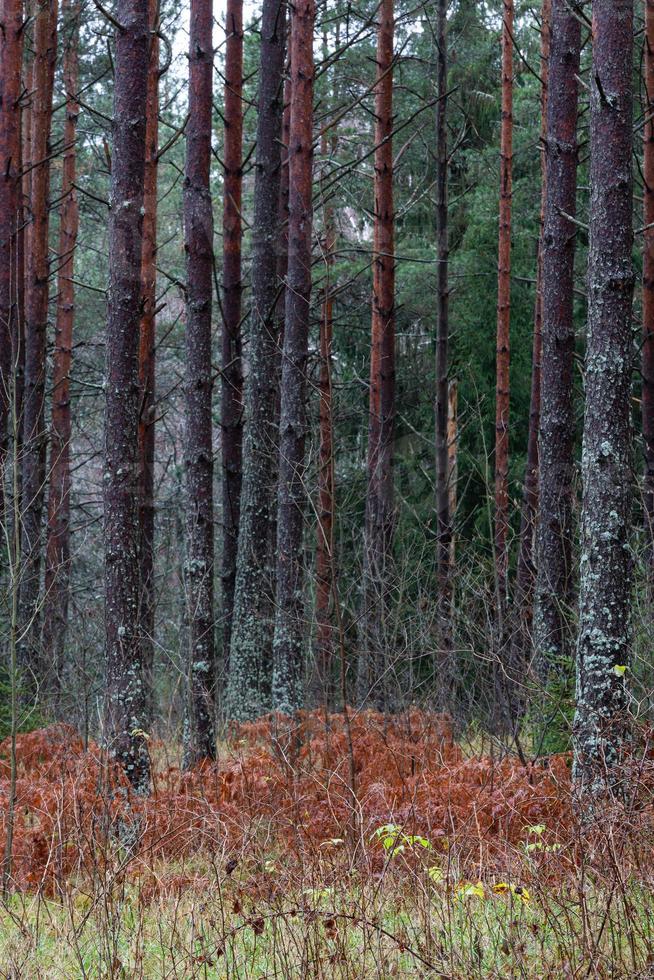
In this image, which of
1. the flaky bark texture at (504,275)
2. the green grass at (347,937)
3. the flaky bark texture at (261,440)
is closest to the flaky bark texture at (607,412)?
the green grass at (347,937)

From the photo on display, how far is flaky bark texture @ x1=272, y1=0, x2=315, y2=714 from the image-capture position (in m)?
9.83

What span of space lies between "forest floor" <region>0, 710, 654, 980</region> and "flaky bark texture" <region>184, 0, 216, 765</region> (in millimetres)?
634

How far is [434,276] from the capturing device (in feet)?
56.1

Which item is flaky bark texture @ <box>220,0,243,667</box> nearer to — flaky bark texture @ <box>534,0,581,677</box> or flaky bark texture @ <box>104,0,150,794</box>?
flaky bark texture @ <box>534,0,581,677</box>

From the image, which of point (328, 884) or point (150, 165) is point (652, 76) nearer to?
point (150, 165)

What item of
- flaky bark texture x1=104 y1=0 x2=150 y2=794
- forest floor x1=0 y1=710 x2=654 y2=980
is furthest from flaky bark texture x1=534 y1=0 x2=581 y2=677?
flaky bark texture x1=104 y1=0 x2=150 y2=794

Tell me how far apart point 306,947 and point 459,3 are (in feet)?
62.0

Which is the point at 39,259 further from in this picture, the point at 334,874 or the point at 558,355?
the point at 334,874

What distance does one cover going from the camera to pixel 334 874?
14.8 feet

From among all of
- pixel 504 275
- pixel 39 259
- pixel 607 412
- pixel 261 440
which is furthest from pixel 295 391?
pixel 504 275

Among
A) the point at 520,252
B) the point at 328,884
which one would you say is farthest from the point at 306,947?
the point at 520,252

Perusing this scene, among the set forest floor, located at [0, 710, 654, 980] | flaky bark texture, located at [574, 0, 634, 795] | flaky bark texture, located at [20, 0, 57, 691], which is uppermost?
flaky bark texture, located at [20, 0, 57, 691]

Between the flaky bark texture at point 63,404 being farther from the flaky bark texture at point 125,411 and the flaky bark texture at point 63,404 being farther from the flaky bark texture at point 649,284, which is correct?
the flaky bark texture at point 649,284

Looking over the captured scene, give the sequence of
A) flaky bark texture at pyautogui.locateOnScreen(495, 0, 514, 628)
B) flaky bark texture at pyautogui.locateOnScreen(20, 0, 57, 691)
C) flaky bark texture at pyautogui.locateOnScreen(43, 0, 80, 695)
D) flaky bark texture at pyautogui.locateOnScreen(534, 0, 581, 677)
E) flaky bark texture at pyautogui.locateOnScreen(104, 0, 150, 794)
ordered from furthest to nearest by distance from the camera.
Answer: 1. flaky bark texture at pyautogui.locateOnScreen(495, 0, 514, 628)
2. flaky bark texture at pyautogui.locateOnScreen(20, 0, 57, 691)
3. flaky bark texture at pyautogui.locateOnScreen(43, 0, 80, 695)
4. flaky bark texture at pyautogui.locateOnScreen(534, 0, 581, 677)
5. flaky bark texture at pyautogui.locateOnScreen(104, 0, 150, 794)
